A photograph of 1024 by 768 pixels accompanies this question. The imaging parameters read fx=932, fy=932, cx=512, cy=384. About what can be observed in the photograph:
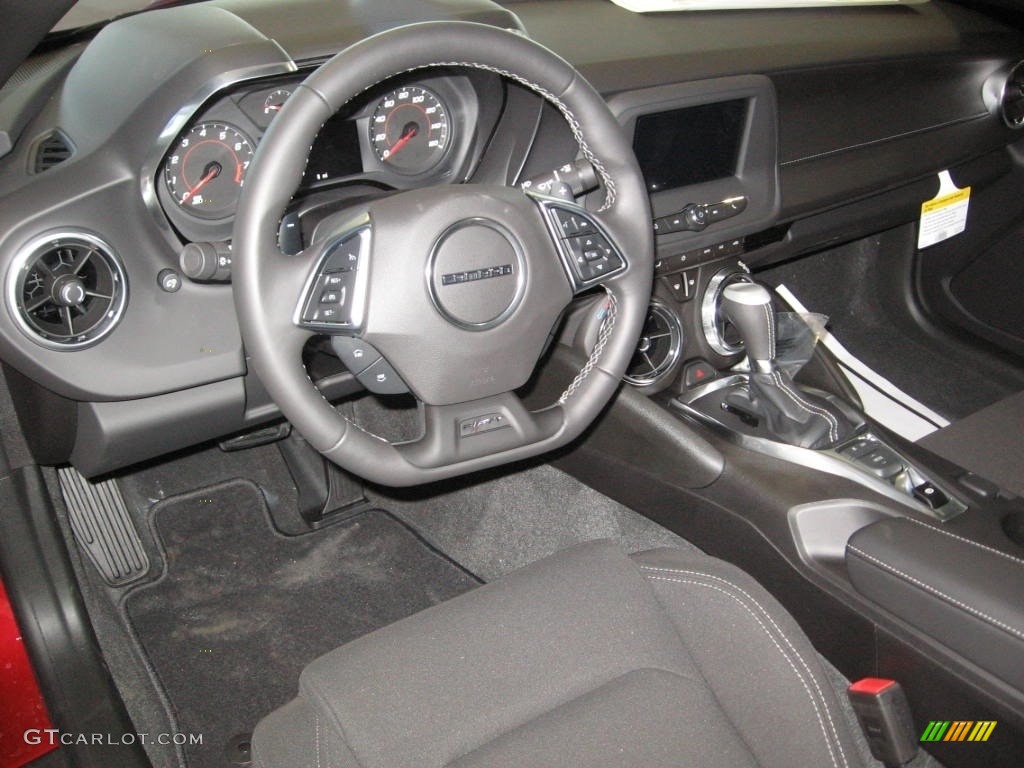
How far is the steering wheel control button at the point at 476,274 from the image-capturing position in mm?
1108

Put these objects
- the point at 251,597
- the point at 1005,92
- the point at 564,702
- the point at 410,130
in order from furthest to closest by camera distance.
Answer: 1. the point at 1005,92
2. the point at 251,597
3. the point at 410,130
4. the point at 564,702

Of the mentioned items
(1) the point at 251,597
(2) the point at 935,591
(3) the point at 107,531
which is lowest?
(1) the point at 251,597

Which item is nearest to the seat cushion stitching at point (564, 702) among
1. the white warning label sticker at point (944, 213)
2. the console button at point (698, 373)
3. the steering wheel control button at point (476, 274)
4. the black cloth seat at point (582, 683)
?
the black cloth seat at point (582, 683)

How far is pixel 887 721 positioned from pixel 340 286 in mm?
875

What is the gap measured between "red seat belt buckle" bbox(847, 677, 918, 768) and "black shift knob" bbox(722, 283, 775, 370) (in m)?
0.66

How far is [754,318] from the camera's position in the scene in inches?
66.7

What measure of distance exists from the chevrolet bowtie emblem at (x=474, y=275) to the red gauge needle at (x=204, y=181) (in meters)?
0.39

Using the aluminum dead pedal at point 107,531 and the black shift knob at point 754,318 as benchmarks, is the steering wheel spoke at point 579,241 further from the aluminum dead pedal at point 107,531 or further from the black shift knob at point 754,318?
the aluminum dead pedal at point 107,531

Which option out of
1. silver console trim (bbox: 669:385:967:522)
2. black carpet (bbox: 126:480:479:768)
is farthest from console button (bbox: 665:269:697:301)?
black carpet (bbox: 126:480:479:768)

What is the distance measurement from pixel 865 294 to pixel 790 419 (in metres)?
1.24

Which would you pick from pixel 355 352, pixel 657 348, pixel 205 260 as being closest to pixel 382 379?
pixel 355 352

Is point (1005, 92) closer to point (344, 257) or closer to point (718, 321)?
point (718, 321)

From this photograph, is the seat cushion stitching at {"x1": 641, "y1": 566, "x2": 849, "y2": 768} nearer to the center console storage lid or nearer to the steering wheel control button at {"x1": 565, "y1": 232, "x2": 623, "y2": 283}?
the center console storage lid

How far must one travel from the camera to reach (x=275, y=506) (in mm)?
2027
